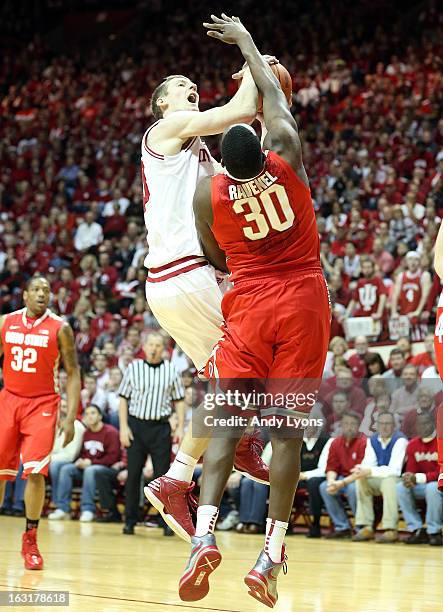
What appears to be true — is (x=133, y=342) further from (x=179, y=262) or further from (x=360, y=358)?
(x=179, y=262)

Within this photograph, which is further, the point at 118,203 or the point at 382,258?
the point at 118,203

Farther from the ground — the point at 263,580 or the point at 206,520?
the point at 206,520

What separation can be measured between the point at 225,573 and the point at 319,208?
10002mm

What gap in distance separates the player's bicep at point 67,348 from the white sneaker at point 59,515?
16.3 feet

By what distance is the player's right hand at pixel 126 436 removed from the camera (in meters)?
12.6

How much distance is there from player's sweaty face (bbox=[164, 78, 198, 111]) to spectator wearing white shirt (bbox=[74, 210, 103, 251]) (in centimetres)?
1408

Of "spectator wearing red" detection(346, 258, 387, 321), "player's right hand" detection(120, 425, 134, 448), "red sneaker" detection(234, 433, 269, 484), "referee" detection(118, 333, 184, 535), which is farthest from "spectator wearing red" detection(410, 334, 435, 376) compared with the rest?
"red sneaker" detection(234, 433, 269, 484)

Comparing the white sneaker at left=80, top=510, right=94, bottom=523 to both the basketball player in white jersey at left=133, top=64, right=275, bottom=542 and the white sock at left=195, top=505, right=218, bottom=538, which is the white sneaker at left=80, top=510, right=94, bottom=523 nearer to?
the basketball player in white jersey at left=133, top=64, right=275, bottom=542

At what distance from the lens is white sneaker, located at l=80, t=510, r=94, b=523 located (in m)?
13.6

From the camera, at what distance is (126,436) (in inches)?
500

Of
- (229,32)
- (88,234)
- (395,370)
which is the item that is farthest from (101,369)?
(229,32)

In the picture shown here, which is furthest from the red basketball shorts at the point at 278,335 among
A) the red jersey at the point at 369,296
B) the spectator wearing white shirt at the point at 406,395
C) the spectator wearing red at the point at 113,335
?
the spectator wearing red at the point at 113,335

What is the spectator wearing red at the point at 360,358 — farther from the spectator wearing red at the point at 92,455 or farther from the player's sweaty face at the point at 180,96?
the player's sweaty face at the point at 180,96

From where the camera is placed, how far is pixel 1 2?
32.2 meters
